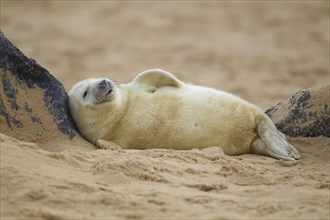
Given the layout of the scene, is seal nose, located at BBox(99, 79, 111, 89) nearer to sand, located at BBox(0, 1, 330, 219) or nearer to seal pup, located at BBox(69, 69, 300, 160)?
seal pup, located at BBox(69, 69, 300, 160)

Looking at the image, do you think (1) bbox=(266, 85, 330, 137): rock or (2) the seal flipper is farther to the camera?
(1) bbox=(266, 85, 330, 137): rock

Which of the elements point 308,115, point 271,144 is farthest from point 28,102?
point 308,115

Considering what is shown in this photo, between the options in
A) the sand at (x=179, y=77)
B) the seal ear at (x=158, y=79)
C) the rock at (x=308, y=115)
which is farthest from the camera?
the seal ear at (x=158, y=79)

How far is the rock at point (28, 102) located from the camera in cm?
479

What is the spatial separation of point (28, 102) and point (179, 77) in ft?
22.0

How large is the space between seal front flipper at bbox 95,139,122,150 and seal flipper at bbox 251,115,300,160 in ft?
3.96

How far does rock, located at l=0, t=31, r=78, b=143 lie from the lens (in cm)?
479

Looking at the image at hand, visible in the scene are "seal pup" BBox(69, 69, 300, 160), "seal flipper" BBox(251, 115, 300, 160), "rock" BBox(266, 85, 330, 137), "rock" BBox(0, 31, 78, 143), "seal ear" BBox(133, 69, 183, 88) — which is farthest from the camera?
"seal ear" BBox(133, 69, 183, 88)

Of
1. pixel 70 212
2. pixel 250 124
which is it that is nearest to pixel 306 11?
pixel 250 124

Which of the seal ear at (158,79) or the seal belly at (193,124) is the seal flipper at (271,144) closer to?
the seal belly at (193,124)

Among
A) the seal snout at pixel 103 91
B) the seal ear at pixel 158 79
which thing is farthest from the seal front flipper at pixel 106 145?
the seal ear at pixel 158 79

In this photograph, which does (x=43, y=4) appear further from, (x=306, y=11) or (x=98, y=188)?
(x=98, y=188)

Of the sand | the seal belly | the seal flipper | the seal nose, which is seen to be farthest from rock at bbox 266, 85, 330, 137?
the seal nose

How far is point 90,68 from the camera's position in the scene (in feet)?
40.7
